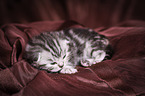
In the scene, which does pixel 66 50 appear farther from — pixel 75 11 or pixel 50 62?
pixel 75 11

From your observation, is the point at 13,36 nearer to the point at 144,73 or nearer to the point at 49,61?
the point at 49,61

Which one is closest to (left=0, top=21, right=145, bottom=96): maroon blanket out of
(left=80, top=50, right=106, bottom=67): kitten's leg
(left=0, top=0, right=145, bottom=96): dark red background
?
(left=0, top=0, right=145, bottom=96): dark red background

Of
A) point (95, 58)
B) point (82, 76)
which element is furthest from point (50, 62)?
point (95, 58)

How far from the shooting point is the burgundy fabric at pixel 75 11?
1.47 m

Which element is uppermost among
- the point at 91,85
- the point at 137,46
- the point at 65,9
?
the point at 65,9

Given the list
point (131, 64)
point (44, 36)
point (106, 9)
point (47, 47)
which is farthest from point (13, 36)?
point (106, 9)

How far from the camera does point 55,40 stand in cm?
102

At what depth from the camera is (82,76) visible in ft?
2.78

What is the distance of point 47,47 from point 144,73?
82 cm

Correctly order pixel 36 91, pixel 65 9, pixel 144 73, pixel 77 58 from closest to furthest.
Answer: pixel 36 91 → pixel 144 73 → pixel 77 58 → pixel 65 9

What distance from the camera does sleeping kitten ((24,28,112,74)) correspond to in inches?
37.2

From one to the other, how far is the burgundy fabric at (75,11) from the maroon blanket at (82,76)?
0.40m

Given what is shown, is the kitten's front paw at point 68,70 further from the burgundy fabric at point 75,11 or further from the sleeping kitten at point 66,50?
the burgundy fabric at point 75,11

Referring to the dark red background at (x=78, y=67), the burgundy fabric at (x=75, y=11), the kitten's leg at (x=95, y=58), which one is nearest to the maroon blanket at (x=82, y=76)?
the dark red background at (x=78, y=67)
